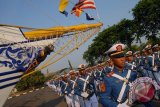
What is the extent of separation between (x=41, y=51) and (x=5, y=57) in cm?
184

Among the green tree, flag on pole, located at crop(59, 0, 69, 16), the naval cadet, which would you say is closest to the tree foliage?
the green tree

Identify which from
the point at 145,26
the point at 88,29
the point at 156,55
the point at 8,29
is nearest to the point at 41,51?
the point at 8,29

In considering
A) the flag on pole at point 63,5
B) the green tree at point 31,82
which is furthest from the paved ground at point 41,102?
the green tree at point 31,82

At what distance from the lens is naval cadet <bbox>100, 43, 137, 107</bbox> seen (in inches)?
163

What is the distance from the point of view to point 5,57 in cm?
941

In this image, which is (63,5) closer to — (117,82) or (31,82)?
(117,82)

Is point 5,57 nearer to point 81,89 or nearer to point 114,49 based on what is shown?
point 81,89

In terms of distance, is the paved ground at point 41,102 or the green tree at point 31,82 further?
the green tree at point 31,82

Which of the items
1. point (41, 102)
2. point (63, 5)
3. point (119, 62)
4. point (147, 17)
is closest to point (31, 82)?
point (147, 17)

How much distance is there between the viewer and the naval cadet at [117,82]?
13.6 ft

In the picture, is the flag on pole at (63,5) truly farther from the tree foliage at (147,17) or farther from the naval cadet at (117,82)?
the tree foliage at (147,17)

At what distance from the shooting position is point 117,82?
4.40 meters

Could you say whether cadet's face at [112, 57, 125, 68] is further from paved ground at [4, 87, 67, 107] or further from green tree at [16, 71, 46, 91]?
green tree at [16, 71, 46, 91]

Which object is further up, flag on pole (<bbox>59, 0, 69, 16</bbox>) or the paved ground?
flag on pole (<bbox>59, 0, 69, 16</bbox>)
